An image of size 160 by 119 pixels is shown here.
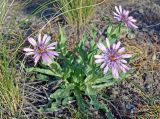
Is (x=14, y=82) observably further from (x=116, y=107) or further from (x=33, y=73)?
(x=116, y=107)

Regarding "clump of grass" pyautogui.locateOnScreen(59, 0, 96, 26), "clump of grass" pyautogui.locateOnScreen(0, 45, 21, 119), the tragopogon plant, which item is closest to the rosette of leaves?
the tragopogon plant

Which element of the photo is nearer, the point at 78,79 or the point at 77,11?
the point at 78,79

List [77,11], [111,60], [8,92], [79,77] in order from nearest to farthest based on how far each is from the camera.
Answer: [111,60] < [8,92] < [79,77] < [77,11]

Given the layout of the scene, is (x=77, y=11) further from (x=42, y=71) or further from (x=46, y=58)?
(x=46, y=58)

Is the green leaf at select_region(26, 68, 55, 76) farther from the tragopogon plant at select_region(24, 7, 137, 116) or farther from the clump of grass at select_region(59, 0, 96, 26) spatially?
the clump of grass at select_region(59, 0, 96, 26)

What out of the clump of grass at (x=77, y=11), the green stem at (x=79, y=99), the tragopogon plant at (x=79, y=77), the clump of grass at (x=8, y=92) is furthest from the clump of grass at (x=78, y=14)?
the clump of grass at (x=8, y=92)

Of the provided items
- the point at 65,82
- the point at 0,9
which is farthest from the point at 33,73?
the point at 0,9

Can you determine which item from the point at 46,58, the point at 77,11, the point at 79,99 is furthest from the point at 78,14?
the point at 46,58

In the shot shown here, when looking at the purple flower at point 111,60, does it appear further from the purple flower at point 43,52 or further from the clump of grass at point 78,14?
the clump of grass at point 78,14
